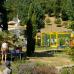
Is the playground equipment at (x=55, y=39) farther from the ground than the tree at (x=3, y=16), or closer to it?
closer to it

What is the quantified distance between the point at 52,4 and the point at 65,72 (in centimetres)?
5211

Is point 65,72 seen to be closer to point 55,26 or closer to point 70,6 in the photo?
point 70,6

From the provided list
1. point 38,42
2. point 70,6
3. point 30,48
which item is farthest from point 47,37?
point 30,48

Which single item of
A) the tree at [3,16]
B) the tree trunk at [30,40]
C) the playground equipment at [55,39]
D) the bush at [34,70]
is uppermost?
the tree at [3,16]

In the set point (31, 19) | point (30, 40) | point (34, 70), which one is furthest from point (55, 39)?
point (34, 70)

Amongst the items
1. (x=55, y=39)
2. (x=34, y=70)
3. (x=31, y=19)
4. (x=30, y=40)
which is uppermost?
(x=31, y=19)

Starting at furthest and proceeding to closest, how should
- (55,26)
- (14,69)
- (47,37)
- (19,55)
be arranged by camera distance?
(55,26) < (47,37) < (19,55) < (14,69)

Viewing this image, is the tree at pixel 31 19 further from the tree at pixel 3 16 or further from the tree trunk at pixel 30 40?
the tree at pixel 3 16

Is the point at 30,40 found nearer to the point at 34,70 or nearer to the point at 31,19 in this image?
the point at 31,19

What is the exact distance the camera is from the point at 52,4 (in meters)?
67.4

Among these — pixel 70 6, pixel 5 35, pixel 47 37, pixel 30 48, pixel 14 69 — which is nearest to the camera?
pixel 14 69

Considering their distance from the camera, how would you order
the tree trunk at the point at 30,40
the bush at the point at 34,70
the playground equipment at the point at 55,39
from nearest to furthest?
the bush at the point at 34,70, the tree trunk at the point at 30,40, the playground equipment at the point at 55,39

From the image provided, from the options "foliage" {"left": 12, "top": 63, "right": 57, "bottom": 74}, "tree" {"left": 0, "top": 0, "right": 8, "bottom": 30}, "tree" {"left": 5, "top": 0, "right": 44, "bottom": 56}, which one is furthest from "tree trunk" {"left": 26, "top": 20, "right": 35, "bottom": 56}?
"foliage" {"left": 12, "top": 63, "right": 57, "bottom": 74}

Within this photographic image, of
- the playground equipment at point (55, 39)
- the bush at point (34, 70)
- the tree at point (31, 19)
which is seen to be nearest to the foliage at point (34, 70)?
the bush at point (34, 70)
